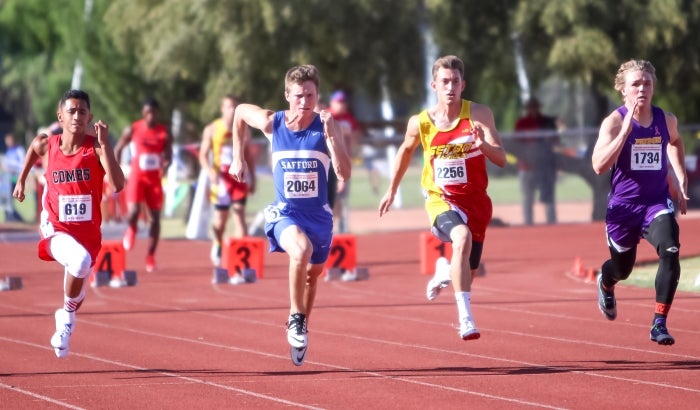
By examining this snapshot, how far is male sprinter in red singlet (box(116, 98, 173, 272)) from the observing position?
621 inches

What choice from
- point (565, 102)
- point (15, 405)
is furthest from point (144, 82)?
point (15, 405)

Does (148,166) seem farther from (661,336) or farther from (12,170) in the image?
(12,170)

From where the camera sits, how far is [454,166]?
9164mm

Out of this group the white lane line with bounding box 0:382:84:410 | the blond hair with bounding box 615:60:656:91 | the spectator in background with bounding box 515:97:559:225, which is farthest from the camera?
the spectator in background with bounding box 515:97:559:225

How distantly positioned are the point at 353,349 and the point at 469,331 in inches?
47.9

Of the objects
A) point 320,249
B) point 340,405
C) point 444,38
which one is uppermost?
point 444,38

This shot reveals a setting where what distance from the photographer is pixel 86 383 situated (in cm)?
804

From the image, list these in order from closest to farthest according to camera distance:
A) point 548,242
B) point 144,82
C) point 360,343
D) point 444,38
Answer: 1. point 360,343
2. point 548,242
3. point 444,38
4. point 144,82

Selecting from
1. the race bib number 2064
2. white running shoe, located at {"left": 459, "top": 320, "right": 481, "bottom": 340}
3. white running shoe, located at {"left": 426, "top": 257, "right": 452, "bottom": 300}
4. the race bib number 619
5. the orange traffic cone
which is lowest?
white running shoe, located at {"left": 459, "top": 320, "right": 481, "bottom": 340}

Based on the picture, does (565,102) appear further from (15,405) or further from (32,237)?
(15,405)

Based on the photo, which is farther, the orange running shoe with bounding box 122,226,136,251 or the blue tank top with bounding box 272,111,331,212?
the orange running shoe with bounding box 122,226,136,251

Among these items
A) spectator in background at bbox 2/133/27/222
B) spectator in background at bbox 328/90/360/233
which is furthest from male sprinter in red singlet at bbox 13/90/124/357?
spectator in background at bbox 2/133/27/222

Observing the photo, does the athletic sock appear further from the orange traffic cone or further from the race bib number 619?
the orange traffic cone

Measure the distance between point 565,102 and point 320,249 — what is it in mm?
49193
